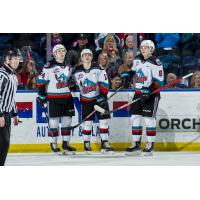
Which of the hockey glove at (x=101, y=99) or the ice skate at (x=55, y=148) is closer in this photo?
the hockey glove at (x=101, y=99)

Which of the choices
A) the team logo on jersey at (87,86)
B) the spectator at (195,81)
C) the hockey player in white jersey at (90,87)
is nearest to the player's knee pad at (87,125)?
the hockey player in white jersey at (90,87)

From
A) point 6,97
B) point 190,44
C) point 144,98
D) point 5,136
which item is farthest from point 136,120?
point 5,136

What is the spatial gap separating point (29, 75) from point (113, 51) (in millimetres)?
1052

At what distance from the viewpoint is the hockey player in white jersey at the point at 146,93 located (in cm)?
1020

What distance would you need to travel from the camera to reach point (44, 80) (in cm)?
1029

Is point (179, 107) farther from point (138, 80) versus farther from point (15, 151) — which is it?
point (15, 151)

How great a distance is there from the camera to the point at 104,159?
32.9 ft

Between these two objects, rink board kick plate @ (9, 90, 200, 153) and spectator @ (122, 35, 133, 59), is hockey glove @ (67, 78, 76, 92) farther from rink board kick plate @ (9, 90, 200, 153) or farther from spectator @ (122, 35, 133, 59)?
spectator @ (122, 35, 133, 59)

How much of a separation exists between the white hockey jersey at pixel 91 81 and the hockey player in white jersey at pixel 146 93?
15.1 inches

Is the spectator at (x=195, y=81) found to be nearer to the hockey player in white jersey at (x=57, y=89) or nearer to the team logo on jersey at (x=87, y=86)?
the team logo on jersey at (x=87, y=86)

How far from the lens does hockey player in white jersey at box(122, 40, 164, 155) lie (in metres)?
10.2

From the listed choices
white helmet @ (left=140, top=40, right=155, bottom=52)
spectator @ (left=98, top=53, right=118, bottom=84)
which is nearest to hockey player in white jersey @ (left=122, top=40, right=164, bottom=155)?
white helmet @ (left=140, top=40, right=155, bottom=52)

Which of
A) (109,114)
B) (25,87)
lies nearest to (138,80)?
(109,114)

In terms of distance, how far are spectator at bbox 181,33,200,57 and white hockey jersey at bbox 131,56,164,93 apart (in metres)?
0.79
